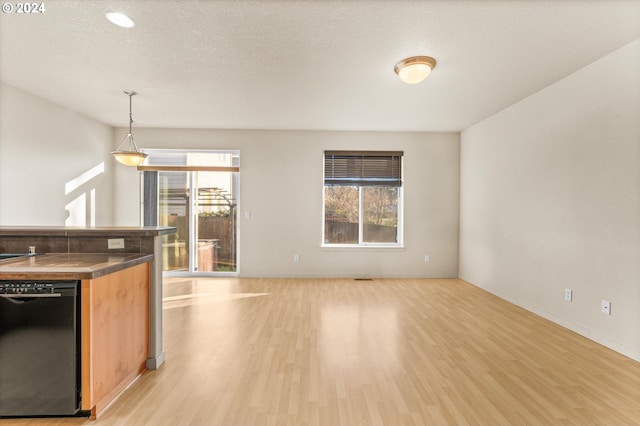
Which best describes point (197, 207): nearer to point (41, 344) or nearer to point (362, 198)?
point (362, 198)

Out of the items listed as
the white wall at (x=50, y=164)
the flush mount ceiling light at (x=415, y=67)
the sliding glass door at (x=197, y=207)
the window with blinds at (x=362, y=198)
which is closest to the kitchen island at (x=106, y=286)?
the white wall at (x=50, y=164)

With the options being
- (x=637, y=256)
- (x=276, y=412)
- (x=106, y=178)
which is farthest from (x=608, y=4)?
(x=106, y=178)

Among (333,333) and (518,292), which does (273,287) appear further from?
(518,292)

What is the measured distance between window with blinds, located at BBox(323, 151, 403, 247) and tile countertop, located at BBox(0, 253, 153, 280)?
3726 mm

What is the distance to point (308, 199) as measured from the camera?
5.34 metres

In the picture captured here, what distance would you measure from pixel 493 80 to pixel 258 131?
372 cm

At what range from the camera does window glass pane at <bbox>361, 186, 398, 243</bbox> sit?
5.51 meters

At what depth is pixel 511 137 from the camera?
4.03 meters

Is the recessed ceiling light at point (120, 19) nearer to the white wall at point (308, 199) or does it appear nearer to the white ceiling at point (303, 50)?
the white ceiling at point (303, 50)

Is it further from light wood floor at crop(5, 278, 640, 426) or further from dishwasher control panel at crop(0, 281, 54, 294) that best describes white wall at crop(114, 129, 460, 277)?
dishwasher control panel at crop(0, 281, 54, 294)

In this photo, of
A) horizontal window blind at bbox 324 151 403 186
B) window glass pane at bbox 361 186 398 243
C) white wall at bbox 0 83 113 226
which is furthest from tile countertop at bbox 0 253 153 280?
window glass pane at bbox 361 186 398 243

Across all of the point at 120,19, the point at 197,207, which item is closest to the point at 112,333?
the point at 120,19

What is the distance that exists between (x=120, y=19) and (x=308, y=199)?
3610 millimetres

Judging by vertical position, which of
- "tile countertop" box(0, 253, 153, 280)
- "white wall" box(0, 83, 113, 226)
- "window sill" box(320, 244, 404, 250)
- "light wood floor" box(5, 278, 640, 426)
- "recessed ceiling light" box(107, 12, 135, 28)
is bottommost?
"light wood floor" box(5, 278, 640, 426)
